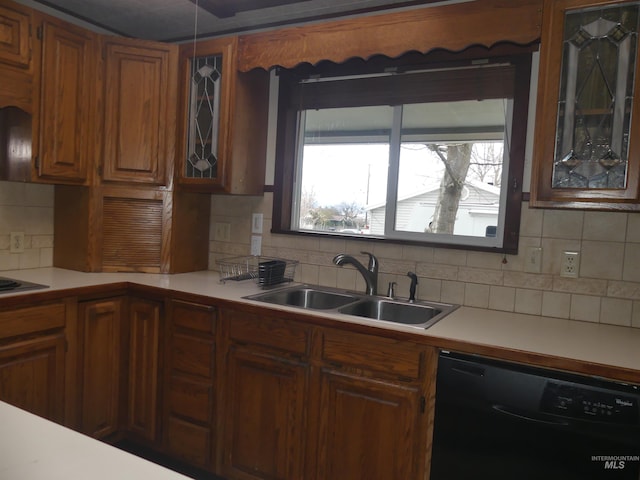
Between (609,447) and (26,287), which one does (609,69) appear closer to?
(609,447)

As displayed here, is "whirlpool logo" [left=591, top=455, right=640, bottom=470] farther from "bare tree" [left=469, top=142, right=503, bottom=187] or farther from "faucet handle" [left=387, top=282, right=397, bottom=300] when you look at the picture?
"bare tree" [left=469, top=142, right=503, bottom=187]

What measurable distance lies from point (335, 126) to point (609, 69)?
1472 millimetres

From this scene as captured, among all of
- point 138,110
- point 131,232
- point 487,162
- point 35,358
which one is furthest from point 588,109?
point 35,358

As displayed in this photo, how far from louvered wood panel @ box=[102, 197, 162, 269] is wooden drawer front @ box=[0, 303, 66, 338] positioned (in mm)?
603

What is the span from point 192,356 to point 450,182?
5.19ft

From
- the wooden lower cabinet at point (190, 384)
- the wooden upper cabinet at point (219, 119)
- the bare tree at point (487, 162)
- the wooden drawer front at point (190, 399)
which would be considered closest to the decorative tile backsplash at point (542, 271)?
the bare tree at point (487, 162)

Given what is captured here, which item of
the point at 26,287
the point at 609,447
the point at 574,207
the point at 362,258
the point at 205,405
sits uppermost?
the point at 574,207

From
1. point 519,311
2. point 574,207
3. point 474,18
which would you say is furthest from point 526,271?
point 474,18

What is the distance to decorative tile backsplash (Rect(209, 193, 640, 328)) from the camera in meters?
2.11

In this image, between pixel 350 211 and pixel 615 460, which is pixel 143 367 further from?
pixel 615 460

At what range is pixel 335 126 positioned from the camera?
2924 mm

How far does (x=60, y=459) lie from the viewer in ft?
2.45

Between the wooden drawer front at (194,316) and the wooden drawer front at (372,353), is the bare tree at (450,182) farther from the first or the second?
the wooden drawer front at (194,316)

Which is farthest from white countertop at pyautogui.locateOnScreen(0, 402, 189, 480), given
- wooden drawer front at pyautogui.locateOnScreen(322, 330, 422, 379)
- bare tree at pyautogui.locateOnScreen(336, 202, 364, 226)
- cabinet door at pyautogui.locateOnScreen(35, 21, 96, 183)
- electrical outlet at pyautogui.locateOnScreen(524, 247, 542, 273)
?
bare tree at pyautogui.locateOnScreen(336, 202, 364, 226)
